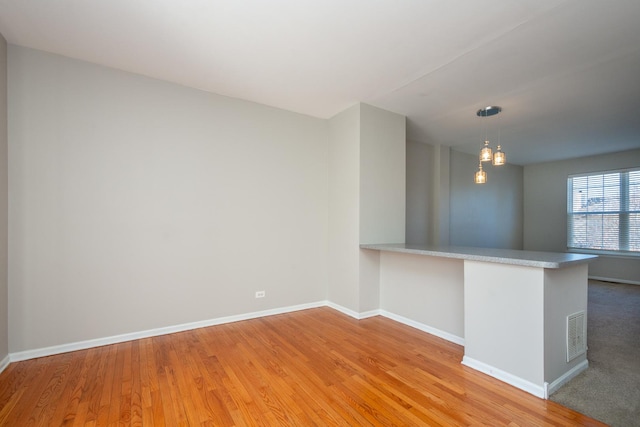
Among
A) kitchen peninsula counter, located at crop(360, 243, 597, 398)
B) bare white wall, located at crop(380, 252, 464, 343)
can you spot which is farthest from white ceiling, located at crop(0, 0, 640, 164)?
bare white wall, located at crop(380, 252, 464, 343)

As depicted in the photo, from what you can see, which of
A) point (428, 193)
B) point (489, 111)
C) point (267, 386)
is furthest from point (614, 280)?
point (267, 386)

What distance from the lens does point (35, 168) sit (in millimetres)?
2670

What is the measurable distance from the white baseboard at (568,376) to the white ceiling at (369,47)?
8.83 feet

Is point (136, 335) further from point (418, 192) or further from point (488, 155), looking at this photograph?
point (418, 192)

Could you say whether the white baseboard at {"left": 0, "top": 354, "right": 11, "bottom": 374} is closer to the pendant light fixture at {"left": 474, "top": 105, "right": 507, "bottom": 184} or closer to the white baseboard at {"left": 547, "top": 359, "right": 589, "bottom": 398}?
the white baseboard at {"left": 547, "top": 359, "right": 589, "bottom": 398}

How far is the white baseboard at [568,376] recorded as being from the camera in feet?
7.00

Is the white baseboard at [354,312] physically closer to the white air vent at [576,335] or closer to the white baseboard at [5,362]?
the white air vent at [576,335]

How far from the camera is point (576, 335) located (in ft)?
7.84

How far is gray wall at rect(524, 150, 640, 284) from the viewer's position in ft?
20.5

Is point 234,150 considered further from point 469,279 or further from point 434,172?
point 434,172

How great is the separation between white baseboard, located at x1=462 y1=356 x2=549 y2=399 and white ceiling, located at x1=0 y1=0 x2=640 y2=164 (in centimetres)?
270

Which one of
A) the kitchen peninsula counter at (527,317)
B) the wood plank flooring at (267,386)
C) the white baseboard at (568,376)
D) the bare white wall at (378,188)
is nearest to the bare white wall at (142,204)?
the wood plank flooring at (267,386)

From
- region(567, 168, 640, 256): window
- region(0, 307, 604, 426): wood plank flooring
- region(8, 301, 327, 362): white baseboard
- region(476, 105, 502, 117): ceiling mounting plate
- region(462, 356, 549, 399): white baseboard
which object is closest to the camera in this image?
region(0, 307, 604, 426): wood plank flooring

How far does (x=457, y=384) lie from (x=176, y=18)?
354cm
